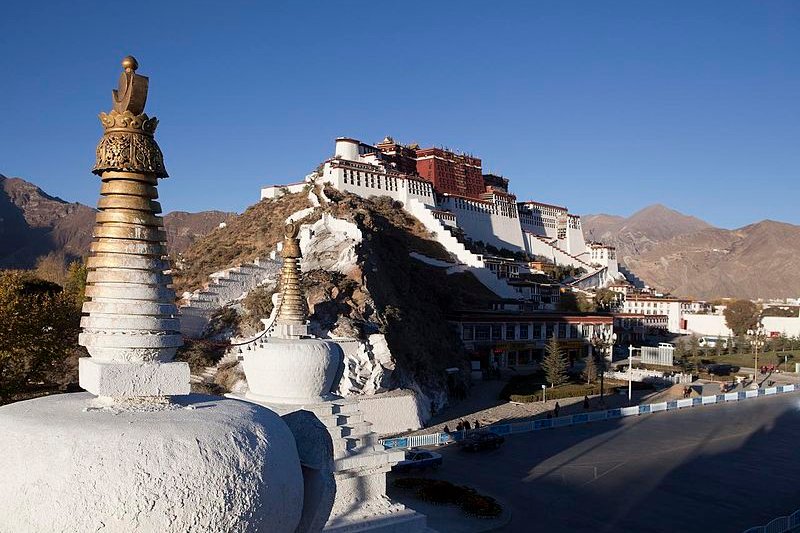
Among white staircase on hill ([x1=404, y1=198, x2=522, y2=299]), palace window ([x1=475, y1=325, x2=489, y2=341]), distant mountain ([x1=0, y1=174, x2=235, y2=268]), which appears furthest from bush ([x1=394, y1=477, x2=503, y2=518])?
distant mountain ([x1=0, y1=174, x2=235, y2=268])

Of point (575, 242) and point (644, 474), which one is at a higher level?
point (575, 242)

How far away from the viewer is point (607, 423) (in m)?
31.2

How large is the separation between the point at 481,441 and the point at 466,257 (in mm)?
41183

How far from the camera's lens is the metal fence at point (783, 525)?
53.0ft

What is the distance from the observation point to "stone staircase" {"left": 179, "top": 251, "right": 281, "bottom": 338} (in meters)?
36.1

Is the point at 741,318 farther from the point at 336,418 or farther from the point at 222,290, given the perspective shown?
the point at 336,418

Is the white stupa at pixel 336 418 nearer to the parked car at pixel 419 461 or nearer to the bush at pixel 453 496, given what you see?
the bush at pixel 453 496

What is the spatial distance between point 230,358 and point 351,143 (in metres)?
49.6

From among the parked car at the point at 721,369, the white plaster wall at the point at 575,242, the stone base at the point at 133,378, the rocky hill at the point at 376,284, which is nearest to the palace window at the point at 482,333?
the rocky hill at the point at 376,284

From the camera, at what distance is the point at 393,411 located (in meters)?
28.4

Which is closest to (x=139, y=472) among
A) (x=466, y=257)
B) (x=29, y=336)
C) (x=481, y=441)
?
(x=29, y=336)

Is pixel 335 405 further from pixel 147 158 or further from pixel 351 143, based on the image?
pixel 351 143

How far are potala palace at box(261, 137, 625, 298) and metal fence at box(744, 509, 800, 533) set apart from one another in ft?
153

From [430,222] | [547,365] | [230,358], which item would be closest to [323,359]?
[230,358]
